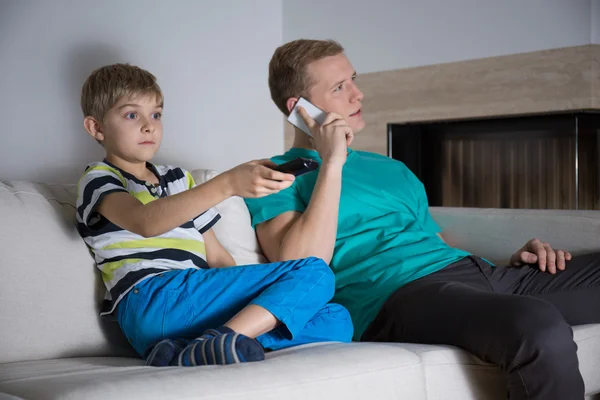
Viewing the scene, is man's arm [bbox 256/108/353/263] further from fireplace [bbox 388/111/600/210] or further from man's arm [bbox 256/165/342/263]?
fireplace [bbox 388/111/600/210]

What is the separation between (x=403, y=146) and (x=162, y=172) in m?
2.82

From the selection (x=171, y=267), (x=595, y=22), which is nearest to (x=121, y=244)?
(x=171, y=267)

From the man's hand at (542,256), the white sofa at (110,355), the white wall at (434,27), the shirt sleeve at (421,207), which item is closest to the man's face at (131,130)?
the white sofa at (110,355)

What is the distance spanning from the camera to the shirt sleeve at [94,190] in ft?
5.29

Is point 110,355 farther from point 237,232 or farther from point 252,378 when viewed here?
point 252,378

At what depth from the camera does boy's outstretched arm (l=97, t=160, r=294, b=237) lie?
1.45 metres

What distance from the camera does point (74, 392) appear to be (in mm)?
1091

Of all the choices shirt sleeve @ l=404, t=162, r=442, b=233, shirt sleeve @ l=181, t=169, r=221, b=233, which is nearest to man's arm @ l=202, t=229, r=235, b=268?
shirt sleeve @ l=181, t=169, r=221, b=233

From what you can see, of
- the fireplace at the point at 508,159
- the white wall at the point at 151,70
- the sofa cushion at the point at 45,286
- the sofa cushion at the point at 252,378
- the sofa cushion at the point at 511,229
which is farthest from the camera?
the fireplace at the point at 508,159

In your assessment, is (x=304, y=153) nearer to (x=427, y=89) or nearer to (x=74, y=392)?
(x=74, y=392)

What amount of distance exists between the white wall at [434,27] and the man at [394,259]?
2070mm

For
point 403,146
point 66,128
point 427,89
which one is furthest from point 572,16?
point 66,128

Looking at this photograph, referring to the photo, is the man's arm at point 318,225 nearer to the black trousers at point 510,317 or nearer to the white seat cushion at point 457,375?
the black trousers at point 510,317

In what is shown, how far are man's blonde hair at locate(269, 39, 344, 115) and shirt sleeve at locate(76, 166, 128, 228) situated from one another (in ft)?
2.07
